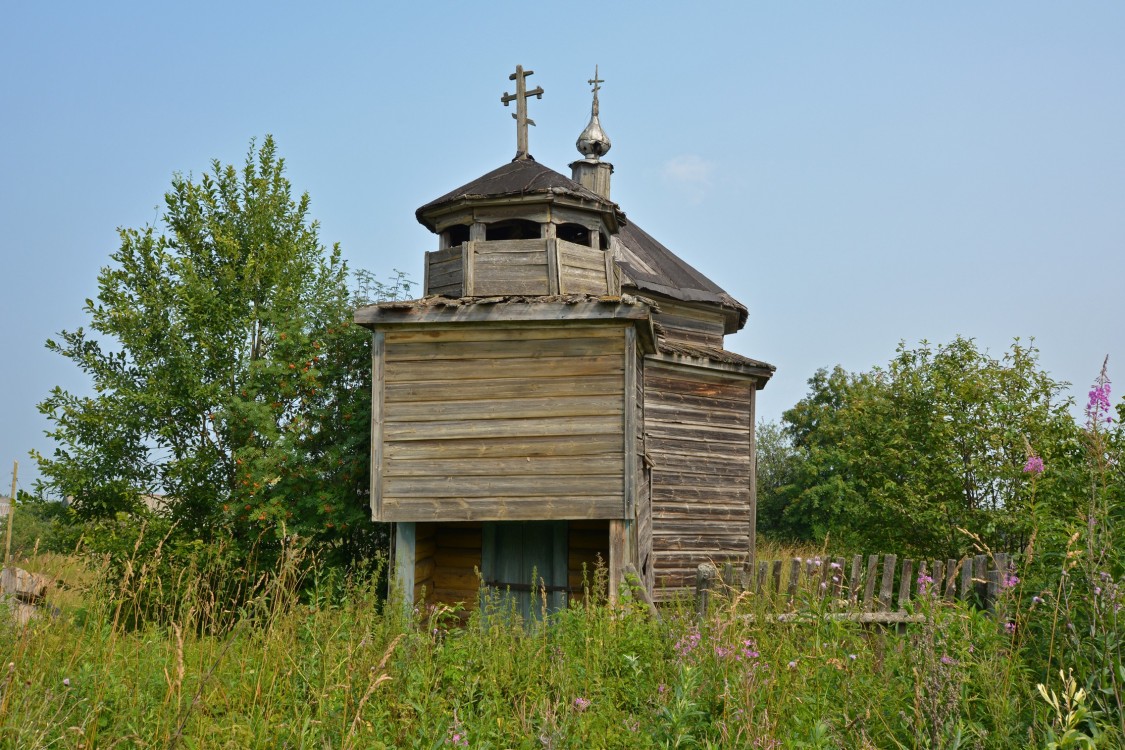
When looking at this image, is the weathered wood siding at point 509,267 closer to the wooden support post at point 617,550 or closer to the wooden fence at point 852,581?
the wooden support post at point 617,550

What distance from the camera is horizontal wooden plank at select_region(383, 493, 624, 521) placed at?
10383 millimetres

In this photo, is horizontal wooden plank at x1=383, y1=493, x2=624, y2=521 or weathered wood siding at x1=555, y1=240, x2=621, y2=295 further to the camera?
weathered wood siding at x1=555, y1=240, x2=621, y2=295

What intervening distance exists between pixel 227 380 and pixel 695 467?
8.89 m

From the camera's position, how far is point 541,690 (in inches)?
212

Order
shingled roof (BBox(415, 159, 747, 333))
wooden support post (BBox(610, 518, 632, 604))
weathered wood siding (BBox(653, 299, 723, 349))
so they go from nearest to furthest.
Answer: wooden support post (BBox(610, 518, 632, 604))
shingled roof (BBox(415, 159, 747, 333))
weathered wood siding (BBox(653, 299, 723, 349))

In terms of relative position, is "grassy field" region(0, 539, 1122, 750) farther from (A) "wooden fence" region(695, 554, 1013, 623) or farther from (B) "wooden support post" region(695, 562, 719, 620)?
(B) "wooden support post" region(695, 562, 719, 620)

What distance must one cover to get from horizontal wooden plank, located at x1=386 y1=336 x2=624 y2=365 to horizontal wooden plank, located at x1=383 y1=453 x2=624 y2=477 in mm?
1341

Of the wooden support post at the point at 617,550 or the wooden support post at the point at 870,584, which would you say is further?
the wooden support post at the point at 617,550

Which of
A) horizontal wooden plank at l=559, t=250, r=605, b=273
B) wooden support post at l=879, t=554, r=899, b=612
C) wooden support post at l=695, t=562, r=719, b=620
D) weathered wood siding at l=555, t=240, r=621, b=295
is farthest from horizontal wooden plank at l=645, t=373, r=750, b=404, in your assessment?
wooden support post at l=695, t=562, r=719, b=620

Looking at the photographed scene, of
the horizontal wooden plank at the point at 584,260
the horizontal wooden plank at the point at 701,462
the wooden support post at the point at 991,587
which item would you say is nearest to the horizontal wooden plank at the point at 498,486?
the horizontal wooden plank at the point at 584,260

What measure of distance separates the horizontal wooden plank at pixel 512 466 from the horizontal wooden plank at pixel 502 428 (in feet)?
0.81

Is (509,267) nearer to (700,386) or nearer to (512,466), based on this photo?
(512,466)

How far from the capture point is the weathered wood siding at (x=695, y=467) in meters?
15.1

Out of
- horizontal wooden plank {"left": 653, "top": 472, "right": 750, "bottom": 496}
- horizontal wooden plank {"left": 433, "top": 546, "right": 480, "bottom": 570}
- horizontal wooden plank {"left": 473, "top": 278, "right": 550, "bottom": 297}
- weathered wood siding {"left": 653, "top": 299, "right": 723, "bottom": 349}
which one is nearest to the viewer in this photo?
horizontal wooden plank {"left": 473, "top": 278, "right": 550, "bottom": 297}
